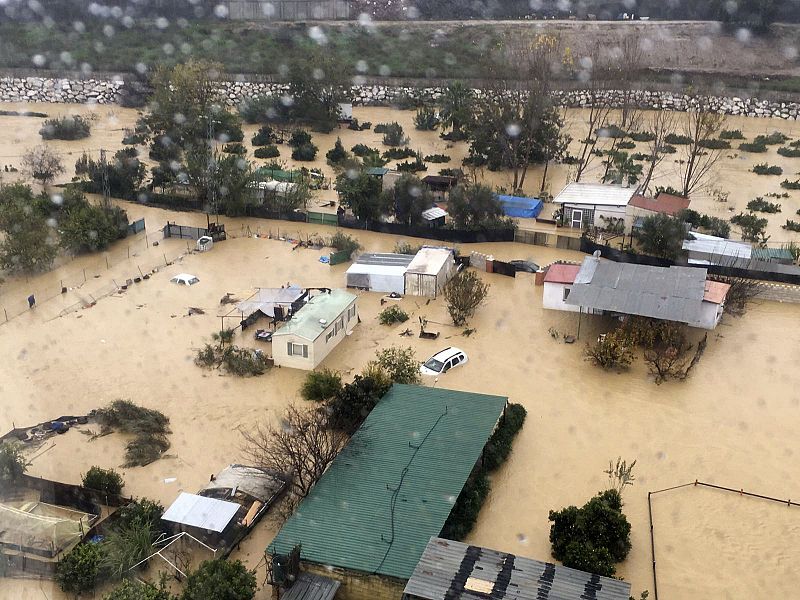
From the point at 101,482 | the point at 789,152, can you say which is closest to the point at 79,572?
the point at 101,482

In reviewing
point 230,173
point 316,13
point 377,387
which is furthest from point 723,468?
point 316,13

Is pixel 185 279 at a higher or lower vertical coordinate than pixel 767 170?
lower

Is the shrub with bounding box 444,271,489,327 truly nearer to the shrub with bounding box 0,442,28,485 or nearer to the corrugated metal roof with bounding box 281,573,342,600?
the corrugated metal roof with bounding box 281,573,342,600

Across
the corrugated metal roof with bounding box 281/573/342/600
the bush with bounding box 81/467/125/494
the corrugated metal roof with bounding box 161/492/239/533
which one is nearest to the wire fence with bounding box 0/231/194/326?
the bush with bounding box 81/467/125/494

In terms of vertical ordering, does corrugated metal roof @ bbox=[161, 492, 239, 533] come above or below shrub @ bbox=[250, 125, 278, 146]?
below

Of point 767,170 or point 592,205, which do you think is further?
point 767,170

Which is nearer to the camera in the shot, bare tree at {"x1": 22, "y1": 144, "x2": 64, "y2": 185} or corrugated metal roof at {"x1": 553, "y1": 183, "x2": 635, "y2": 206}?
corrugated metal roof at {"x1": 553, "y1": 183, "x2": 635, "y2": 206}

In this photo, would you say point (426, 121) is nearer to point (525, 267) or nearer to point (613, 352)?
point (525, 267)
